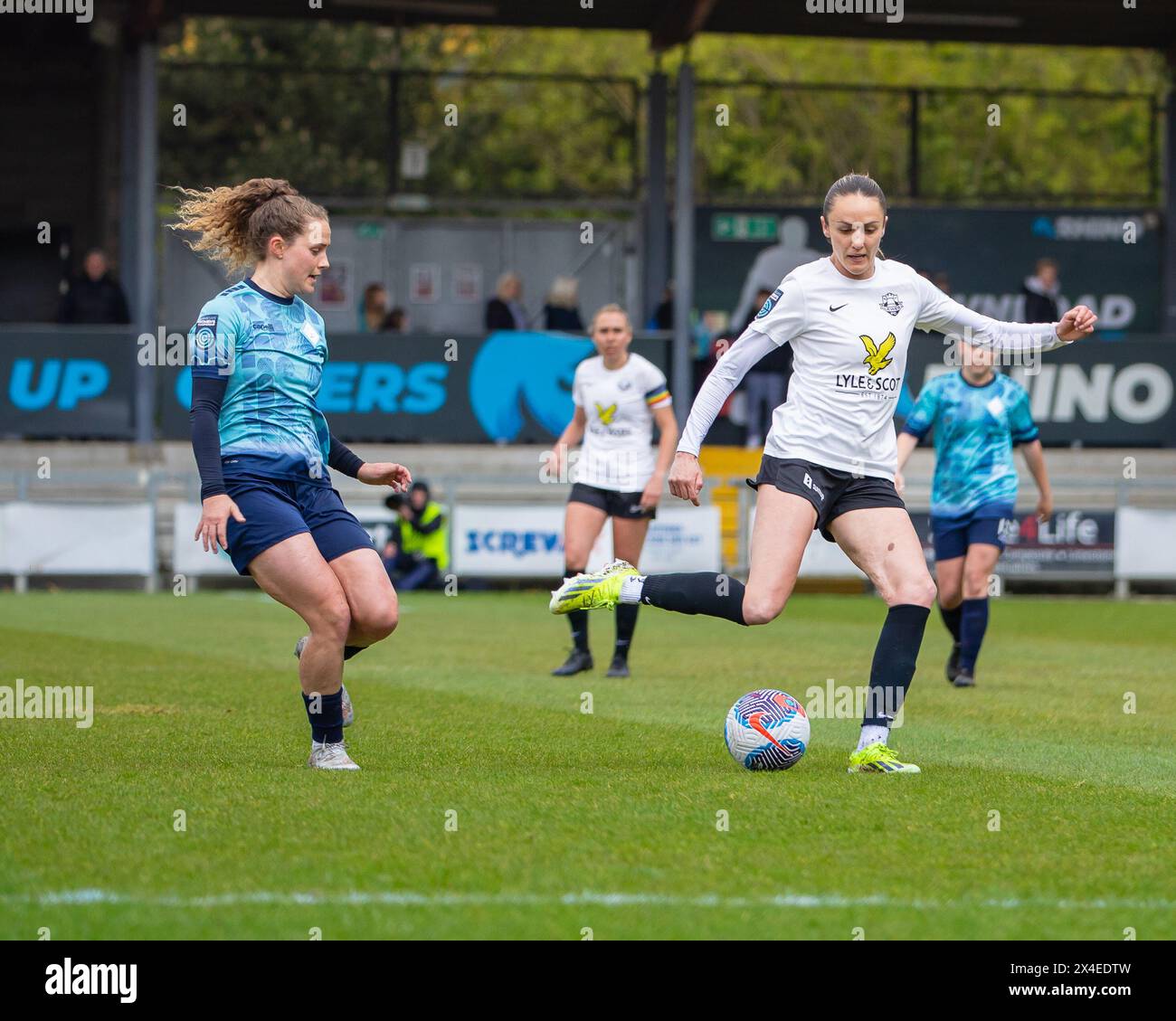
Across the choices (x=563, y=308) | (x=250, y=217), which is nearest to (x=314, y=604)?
(x=250, y=217)

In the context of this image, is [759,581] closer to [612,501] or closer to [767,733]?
[767,733]

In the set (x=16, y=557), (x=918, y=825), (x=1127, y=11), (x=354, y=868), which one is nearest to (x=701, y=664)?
(x=918, y=825)

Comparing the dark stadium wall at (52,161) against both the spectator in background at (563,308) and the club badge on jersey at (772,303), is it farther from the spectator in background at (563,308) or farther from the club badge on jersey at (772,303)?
the club badge on jersey at (772,303)

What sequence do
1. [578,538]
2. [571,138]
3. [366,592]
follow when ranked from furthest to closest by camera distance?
[571,138], [578,538], [366,592]

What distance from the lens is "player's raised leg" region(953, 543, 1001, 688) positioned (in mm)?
11922

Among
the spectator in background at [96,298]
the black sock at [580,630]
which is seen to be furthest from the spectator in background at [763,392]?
the black sock at [580,630]

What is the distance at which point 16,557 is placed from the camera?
21.6 metres

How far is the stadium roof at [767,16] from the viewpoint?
2539cm

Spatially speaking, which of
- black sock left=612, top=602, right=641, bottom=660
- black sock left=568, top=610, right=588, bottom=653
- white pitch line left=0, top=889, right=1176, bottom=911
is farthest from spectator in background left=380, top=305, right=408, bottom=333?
white pitch line left=0, top=889, right=1176, bottom=911

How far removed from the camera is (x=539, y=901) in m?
4.91

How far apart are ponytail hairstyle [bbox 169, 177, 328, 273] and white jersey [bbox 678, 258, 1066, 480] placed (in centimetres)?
171

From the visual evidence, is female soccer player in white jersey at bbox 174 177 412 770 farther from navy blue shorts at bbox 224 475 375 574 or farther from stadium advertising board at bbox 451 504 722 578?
stadium advertising board at bbox 451 504 722 578

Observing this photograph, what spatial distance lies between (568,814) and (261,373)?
2050 millimetres

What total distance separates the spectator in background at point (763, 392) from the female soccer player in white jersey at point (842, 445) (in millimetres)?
16865
